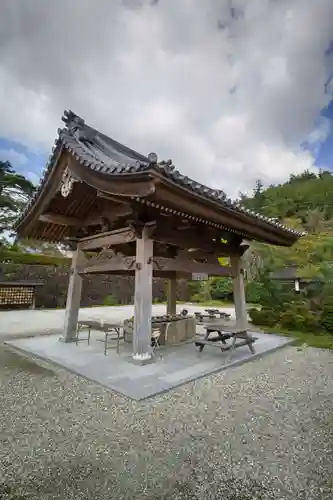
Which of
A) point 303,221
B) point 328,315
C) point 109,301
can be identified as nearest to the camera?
point 328,315

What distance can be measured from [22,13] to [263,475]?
753 centimetres

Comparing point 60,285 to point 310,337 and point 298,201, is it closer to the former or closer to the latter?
point 310,337

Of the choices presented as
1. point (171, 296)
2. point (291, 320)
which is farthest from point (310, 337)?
point (171, 296)

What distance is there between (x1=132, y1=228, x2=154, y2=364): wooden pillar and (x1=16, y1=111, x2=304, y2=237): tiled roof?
3.88 ft

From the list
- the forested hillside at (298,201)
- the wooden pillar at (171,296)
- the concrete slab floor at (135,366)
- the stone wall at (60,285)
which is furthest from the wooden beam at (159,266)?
the forested hillside at (298,201)

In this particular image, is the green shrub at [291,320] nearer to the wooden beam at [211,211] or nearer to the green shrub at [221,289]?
the wooden beam at [211,211]

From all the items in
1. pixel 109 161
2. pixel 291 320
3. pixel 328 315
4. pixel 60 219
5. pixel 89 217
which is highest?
pixel 109 161

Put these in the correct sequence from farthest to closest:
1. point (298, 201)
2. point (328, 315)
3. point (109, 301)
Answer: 1. point (298, 201)
2. point (109, 301)
3. point (328, 315)

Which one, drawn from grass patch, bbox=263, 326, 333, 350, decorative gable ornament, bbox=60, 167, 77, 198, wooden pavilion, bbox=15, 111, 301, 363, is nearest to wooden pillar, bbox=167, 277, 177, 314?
wooden pavilion, bbox=15, 111, 301, 363

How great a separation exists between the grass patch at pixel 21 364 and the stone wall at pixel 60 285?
704 centimetres

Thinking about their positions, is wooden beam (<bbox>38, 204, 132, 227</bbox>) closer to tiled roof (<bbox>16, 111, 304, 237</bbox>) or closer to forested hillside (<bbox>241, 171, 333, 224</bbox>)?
tiled roof (<bbox>16, 111, 304, 237</bbox>)

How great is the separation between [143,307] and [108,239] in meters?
1.64

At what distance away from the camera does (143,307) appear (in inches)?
172

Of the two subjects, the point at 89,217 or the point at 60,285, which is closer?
the point at 89,217
